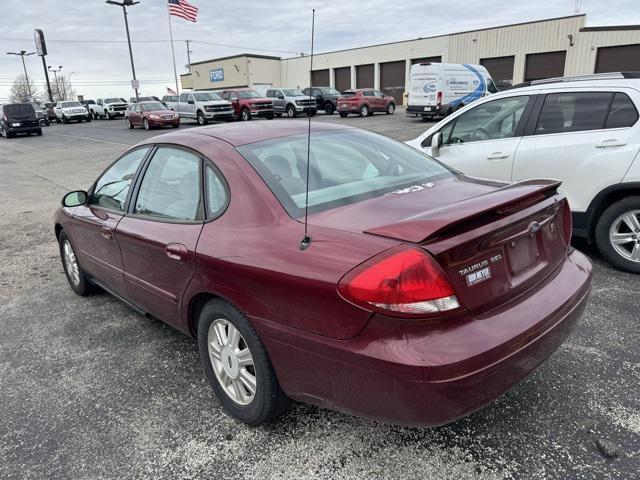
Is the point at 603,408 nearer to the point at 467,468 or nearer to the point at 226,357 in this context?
the point at 467,468

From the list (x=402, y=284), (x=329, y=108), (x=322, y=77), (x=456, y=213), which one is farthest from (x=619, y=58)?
(x=402, y=284)

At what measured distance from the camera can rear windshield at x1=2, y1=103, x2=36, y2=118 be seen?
29141mm

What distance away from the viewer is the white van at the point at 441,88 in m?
24.2

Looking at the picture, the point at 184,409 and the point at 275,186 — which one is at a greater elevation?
the point at 275,186

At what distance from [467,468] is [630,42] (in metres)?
36.5

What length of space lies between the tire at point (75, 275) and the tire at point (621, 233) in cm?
467

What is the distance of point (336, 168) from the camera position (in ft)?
9.52

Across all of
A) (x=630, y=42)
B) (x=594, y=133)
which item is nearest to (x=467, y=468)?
(x=594, y=133)

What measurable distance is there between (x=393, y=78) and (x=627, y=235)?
42.5 metres

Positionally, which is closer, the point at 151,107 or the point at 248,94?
the point at 151,107

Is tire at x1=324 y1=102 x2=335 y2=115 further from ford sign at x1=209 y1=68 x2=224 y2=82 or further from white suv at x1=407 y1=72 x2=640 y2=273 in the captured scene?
white suv at x1=407 y1=72 x2=640 y2=273

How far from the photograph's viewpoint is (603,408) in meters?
2.68

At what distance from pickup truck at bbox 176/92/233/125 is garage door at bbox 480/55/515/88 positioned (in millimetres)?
20636

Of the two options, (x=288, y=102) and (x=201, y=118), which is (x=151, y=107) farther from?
(x=288, y=102)
